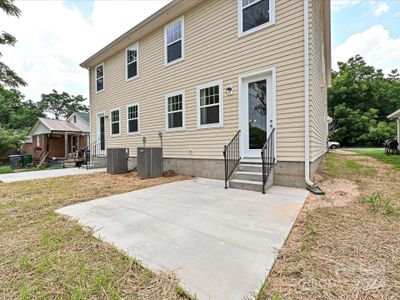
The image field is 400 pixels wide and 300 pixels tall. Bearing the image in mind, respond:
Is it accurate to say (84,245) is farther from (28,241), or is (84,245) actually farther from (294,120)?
(294,120)

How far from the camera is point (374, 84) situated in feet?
101

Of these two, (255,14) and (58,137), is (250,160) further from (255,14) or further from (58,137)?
(58,137)

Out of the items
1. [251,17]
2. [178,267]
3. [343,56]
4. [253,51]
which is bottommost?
[178,267]

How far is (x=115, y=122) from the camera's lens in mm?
10562

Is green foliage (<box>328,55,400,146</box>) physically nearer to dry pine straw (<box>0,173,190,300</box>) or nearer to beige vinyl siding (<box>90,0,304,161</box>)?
beige vinyl siding (<box>90,0,304,161</box>)

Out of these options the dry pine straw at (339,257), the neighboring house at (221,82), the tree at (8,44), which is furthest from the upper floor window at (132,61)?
the dry pine straw at (339,257)

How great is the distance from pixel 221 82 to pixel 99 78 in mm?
8128

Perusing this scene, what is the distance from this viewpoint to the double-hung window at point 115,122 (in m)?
10.4

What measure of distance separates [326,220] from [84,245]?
125 inches

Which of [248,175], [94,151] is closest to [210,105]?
[248,175]

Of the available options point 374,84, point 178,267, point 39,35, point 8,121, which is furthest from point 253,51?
point 374,84

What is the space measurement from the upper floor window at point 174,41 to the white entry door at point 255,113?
304cm

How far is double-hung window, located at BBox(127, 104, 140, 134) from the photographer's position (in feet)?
30.9

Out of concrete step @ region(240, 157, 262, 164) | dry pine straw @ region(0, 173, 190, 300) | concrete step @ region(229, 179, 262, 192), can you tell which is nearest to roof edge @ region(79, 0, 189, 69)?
concrete step @ region(240, 157, 262, 164)
